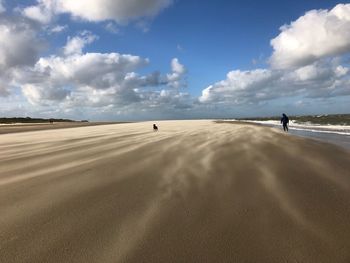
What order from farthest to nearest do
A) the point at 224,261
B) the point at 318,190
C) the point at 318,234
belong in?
the point at 318,190
the point at 318,234
the point at 224,261

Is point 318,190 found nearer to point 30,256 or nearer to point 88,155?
point 30,256

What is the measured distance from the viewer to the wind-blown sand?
13.8 feet

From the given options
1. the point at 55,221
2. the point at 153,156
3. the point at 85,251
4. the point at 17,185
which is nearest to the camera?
the point at 85,251

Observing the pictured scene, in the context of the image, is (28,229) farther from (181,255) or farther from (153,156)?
(153,156)

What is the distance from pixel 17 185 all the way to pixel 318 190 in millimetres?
6823

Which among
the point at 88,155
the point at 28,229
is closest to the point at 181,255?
the point at 28,229

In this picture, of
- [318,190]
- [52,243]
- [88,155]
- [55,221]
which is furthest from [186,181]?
[88,155]

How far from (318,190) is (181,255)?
174 inches

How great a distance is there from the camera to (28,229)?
16.3ft

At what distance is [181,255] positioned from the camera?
412 cm

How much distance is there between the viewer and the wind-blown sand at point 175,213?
13.8 feet

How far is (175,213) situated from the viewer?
18.7ft

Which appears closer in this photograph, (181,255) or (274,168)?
(181,255)

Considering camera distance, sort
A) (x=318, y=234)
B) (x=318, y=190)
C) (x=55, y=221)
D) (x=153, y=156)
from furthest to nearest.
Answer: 1. (x=153, y=156)
2. (x=318, y=190)
3. (x=55, y=221)
4. (x=318, y=234)
